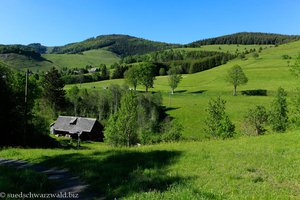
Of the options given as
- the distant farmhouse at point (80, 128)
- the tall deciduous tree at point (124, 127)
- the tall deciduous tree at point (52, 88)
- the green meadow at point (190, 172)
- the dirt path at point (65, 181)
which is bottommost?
the distant farmhouse at point (80, 128)

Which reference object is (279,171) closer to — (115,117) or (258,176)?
(258,176)

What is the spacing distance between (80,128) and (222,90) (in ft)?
218

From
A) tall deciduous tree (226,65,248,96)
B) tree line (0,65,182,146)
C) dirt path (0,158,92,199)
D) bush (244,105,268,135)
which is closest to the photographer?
dirt path (0,158,92,199)

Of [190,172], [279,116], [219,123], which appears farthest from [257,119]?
[190,172]

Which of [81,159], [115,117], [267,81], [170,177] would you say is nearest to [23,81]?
[115,117]

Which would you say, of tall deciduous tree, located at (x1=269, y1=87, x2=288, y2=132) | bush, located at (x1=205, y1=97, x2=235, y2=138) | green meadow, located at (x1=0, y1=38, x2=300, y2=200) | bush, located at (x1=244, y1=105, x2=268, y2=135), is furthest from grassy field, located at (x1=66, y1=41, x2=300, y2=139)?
green meadow, located at (x1=0, y1=38, x2=300, y2=200)

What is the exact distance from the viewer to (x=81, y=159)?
679 inches

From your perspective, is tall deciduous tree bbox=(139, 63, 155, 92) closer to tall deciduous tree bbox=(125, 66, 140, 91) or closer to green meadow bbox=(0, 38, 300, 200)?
tall deciduous tree bbox=(125, 66, 140, 91)

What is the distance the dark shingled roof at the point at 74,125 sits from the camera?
92.2 meters

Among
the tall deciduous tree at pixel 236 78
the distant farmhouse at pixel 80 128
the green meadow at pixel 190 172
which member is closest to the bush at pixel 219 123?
the green meadow at pixel 190 172

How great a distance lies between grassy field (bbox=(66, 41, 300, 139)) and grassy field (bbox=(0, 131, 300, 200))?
5002 centimetres

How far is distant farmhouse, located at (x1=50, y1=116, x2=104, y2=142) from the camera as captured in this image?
91812 millimetres

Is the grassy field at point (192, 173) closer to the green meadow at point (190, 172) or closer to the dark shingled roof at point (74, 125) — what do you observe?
the green meadow at point (190, 172)

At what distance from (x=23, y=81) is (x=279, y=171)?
68.9 m
